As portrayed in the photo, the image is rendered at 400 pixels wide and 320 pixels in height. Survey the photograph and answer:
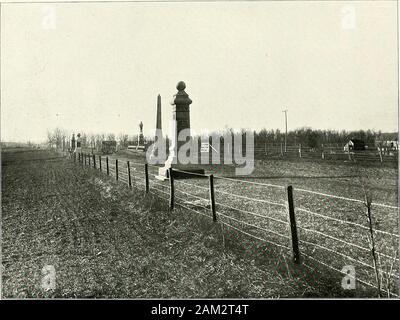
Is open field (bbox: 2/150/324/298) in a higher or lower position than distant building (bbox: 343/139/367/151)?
lower

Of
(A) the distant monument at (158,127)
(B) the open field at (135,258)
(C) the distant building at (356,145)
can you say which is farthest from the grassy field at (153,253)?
(C) the distant building at (356,145)

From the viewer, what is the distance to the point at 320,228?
19.7ft

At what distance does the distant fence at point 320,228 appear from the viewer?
3694 mm

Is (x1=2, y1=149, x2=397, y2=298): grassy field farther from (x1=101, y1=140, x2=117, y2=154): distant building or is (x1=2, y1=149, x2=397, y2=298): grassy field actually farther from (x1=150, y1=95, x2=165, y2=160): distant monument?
(x1=101, y1=140, x2=117, y2=154): distant building

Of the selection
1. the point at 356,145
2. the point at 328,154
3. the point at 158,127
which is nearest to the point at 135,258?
the point at 158,127

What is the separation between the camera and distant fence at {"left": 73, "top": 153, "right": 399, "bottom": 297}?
3694 mm

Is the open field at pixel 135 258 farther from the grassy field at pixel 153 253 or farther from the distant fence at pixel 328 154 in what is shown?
the distant fence at pixel 328 154

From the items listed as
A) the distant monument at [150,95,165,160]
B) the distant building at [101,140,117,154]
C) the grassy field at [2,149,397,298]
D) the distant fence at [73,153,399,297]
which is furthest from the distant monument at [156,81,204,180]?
the distant building at [101,140,117,154]

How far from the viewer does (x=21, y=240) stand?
19.8 feet

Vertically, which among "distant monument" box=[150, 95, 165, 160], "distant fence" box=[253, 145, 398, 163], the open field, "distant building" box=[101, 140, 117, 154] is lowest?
the open field

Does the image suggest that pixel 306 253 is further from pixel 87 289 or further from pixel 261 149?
pixel 261 149

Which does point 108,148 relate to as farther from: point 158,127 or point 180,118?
point 180,118

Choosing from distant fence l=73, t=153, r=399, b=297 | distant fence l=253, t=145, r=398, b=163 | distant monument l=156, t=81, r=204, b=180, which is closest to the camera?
distant fence l=73, t=153, r=399, b=297

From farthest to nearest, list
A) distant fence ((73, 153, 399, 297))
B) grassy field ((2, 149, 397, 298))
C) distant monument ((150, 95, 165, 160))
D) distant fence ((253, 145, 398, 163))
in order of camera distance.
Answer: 1. distant monument ((150, 95, 165, 160))
2. distant fence ((253, 145, 398, 163))
3. grassy field ((2, 149, 397, 298))
4. distant fence ((73, 153, 399, 297))
